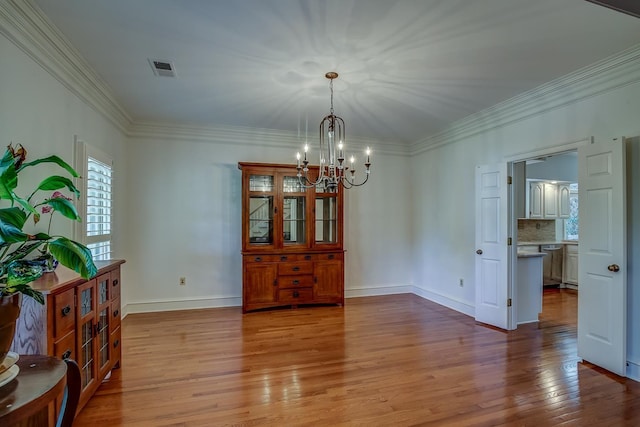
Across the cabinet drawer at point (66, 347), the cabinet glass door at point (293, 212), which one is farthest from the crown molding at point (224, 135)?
the cabinet drawer at point (66, 347)

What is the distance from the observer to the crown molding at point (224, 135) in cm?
461

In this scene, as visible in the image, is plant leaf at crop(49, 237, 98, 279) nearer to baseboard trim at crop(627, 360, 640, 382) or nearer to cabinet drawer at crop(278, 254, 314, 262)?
cabinet drawer at crop(278, 254, 314, 262)

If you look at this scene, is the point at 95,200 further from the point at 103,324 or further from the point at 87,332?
the point at 87,332

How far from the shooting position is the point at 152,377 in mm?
2736

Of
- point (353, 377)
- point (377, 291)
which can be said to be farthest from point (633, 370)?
point (377, 291)

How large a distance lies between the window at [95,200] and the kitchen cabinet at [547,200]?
7097 millimetres

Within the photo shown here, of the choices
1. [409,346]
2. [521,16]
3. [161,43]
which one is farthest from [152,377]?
[521,16]

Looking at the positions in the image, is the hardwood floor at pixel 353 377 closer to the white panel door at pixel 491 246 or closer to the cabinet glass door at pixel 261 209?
the white panel door at pixel 491 246

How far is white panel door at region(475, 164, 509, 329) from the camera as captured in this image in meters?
3.96

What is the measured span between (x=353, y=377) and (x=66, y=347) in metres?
2.06

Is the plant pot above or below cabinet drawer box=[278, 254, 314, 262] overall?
above

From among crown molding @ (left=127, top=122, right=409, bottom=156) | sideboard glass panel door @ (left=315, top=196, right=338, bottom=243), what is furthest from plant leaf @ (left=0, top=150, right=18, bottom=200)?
sideboard glass panel door @ (left=315, top=196, right=338, bottom=243)

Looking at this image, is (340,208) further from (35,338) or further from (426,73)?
(35,338)

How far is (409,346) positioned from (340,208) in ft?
7.44
